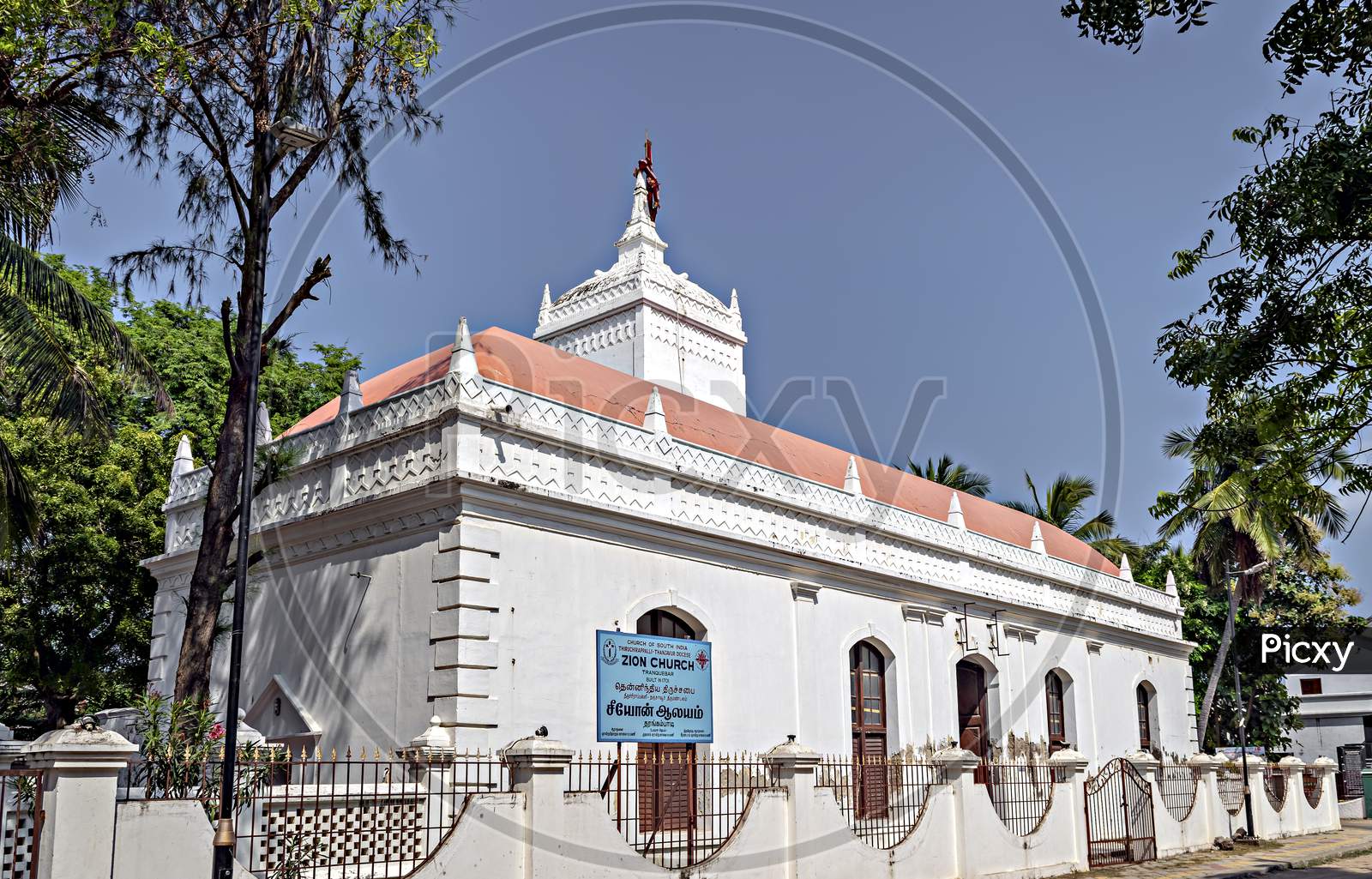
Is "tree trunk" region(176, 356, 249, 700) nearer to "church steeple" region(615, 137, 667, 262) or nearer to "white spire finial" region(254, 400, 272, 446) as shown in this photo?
"white spire finial" region(254, 400, 272, 446)

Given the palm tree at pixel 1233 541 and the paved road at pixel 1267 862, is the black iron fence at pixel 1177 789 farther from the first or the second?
the palm tree at pixel 1233 541

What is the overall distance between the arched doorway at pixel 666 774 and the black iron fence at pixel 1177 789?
31.4 feet

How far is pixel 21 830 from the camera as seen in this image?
8570 mm

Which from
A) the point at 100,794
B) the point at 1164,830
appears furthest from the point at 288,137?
the point at 1164,830

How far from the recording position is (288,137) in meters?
11.7

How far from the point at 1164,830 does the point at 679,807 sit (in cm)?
957

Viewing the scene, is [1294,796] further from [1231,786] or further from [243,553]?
[243,553]

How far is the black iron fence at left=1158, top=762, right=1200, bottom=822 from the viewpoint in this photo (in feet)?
71.9

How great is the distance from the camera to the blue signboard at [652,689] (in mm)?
16312

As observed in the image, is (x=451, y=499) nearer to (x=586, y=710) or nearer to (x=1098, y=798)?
(x=586, y=710)

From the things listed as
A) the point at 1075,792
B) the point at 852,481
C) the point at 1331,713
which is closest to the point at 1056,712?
the point at 1075,792

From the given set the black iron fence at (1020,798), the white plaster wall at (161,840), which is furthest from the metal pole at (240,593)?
the black iron fence at (1020,798)

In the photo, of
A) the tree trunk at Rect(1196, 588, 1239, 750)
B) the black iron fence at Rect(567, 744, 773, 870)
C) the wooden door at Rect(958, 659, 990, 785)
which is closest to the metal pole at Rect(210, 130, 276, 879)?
the black iron fence at Rect(567, 744, 773, 870)

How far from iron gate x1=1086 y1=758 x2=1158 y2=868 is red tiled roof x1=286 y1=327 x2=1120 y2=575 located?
7.40m
